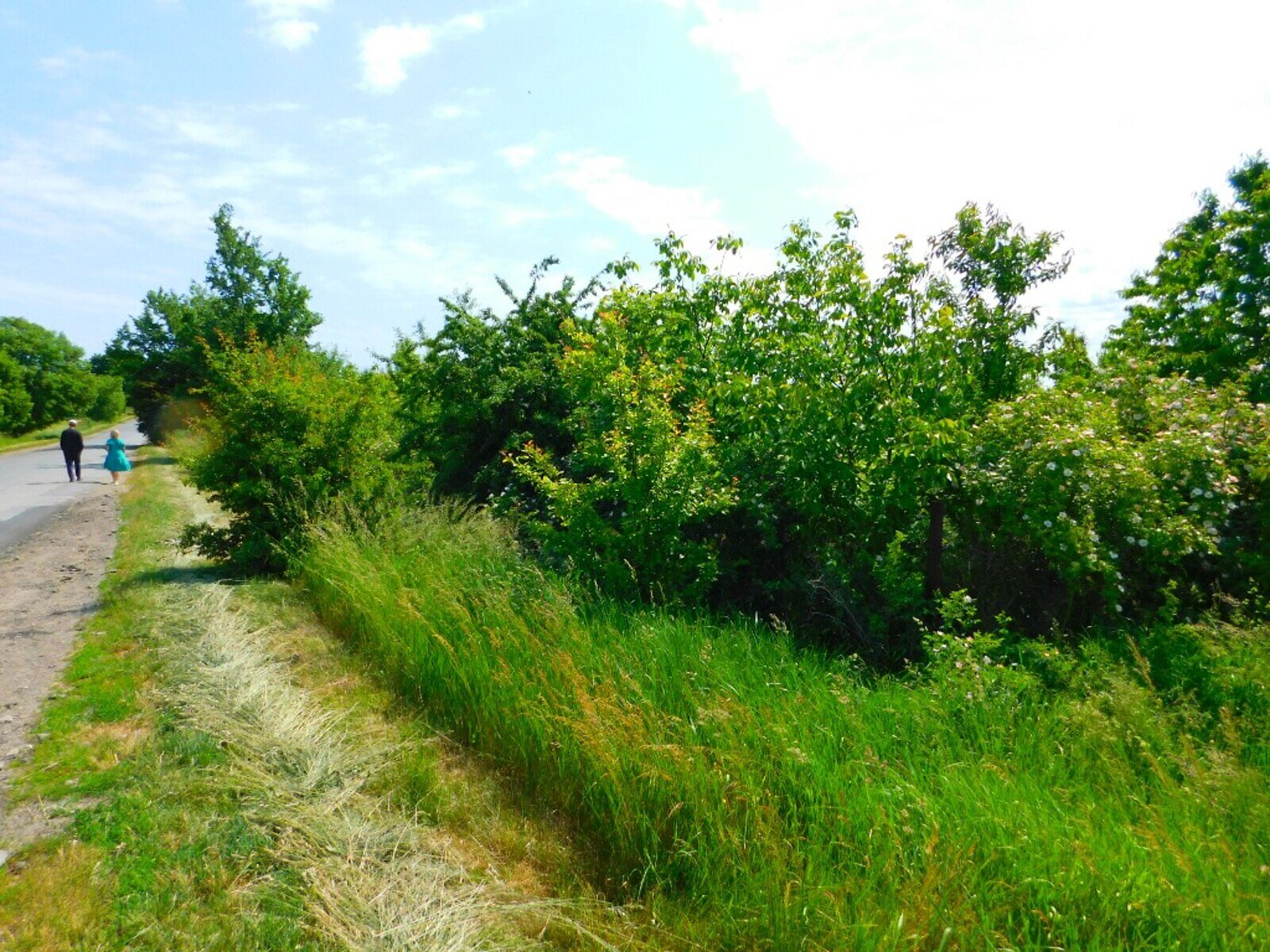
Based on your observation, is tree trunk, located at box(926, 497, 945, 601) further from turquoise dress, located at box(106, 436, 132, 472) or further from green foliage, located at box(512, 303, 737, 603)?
turquoise dress, located at box(106, 436, 132, 472)

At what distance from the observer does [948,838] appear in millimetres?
2883

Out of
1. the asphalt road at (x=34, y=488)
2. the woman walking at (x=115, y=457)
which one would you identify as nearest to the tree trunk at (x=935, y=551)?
the asphalt road at (x=34, y=488)

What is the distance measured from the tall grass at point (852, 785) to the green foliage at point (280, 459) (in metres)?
4.50

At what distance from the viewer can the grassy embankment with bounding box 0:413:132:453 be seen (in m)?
44.8

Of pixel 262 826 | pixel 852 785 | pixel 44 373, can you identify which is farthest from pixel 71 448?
pixel 44 373

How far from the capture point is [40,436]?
54188mm

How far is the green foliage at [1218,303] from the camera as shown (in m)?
14.3

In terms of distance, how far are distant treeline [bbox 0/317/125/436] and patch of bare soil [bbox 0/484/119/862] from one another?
176 feet

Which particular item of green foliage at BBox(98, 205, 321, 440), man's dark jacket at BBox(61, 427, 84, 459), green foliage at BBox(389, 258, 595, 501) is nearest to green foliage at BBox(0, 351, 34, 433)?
green foliage at BBox(98, 205, 321, 440)

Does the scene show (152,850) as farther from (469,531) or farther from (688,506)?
(469,531)

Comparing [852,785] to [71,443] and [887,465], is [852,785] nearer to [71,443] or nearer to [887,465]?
[887,465]

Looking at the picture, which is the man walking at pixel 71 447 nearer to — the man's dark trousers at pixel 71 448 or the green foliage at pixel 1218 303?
the man's dark trousers at pixel 71 448

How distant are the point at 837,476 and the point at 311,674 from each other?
4.56 m

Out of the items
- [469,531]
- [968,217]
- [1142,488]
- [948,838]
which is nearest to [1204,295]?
[968,217]
